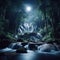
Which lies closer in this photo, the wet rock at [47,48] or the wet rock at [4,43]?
the wet rock at [47,48]

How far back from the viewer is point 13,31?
35469mm

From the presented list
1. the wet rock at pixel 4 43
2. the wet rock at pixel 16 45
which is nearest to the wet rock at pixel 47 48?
the wet rock at pixel 16 45

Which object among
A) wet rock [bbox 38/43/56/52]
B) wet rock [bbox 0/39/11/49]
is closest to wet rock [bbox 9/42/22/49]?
wet rock [bbox 0/39/11/49]

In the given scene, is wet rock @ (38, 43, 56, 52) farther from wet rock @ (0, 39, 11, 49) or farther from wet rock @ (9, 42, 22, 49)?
wet rock @ (0, 39, 11, 49)

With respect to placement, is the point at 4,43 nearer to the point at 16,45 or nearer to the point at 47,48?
the point at 16,45

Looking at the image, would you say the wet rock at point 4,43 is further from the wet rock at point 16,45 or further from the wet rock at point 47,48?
the wet rock at point 47,48

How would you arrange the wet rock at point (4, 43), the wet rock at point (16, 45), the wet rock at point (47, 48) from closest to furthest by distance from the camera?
the wet rock at point (47, 48)
the wet rock at point (16, 45)
the wet rock at point (4, 43)

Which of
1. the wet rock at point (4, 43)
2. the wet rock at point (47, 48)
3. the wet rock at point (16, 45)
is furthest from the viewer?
the wet rock at point (4, 43)

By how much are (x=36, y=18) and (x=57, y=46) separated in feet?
58.7

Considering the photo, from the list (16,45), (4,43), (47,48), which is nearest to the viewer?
(47,48)

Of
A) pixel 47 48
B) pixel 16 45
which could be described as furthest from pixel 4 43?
pixel 47 48

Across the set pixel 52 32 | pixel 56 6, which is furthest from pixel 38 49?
pixel 56 6

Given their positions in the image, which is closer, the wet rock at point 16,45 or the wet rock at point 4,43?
the wet rock at point 16,45

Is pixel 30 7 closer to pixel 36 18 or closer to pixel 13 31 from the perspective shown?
pixel 36 18
